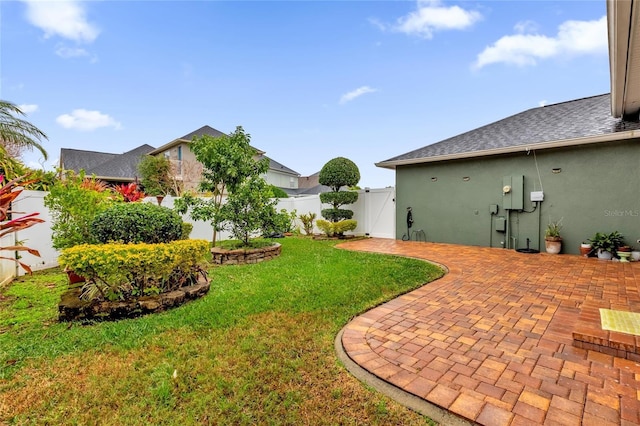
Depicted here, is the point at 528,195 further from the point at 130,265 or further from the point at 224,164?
the point at 130,265

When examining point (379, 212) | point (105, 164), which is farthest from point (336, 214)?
point (105, 164)

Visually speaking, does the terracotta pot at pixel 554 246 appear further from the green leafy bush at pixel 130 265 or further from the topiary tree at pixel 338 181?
the green leafy bush at pixel 130 265

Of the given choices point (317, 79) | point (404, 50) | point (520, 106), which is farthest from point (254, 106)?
point (520, 106)

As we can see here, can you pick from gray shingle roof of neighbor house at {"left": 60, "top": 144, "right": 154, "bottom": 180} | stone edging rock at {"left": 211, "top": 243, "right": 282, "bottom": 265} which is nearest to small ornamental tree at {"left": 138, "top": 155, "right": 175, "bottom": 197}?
gray shingle roof of neighbor house at {"left": 60, "top": 144, "right": 154, "bottom": 180}

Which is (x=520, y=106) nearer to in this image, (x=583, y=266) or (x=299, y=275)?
(x=583, y=266)

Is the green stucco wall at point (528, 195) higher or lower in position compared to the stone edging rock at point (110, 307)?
higher

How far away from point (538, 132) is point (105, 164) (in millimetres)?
25578

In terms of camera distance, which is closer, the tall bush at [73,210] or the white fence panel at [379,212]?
the tall bush at [73,210]

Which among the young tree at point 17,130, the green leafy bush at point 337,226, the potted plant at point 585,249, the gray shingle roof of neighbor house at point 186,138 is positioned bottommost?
the potted plant at point 585,249

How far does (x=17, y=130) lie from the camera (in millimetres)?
8484

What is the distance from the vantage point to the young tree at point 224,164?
7164mm

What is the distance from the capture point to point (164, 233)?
4461mm

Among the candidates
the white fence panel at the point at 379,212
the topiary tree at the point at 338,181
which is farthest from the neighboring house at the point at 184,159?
the white fence panel at the point at 379,212

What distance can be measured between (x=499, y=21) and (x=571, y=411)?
411 inches
